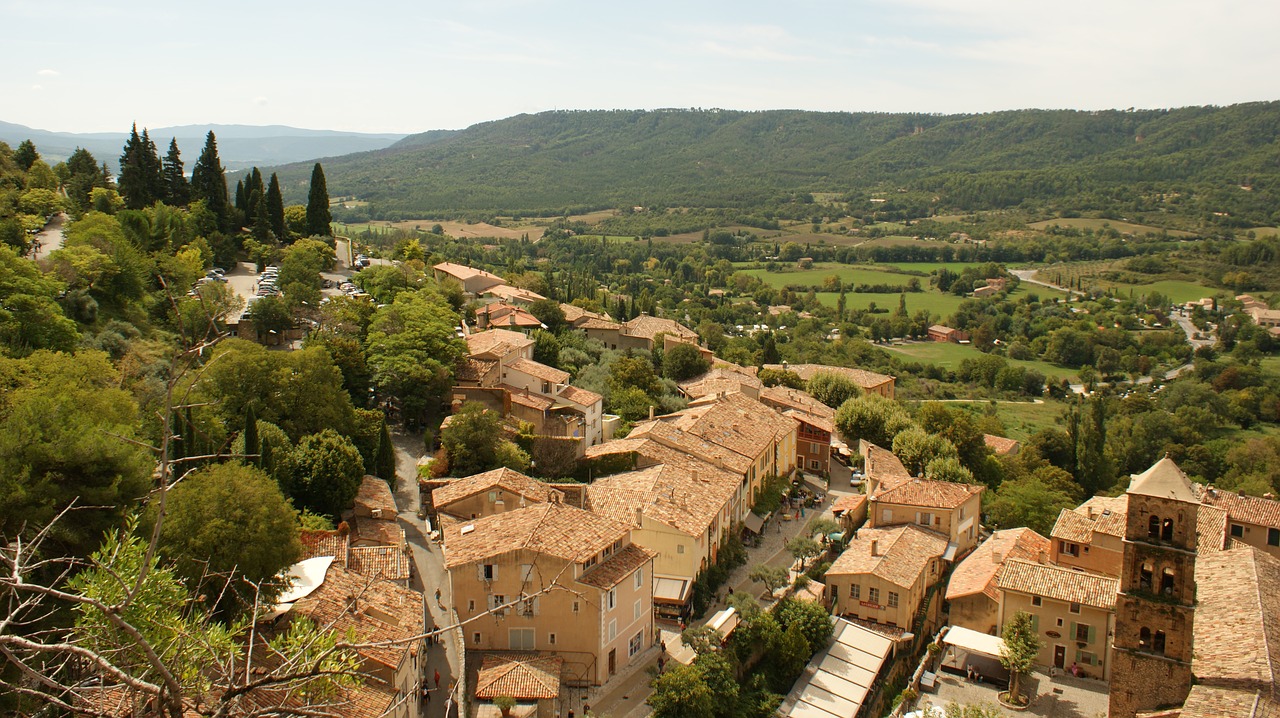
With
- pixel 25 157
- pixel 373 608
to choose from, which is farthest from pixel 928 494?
pixel 25 157

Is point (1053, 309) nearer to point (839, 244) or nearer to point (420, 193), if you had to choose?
point (839, 244)

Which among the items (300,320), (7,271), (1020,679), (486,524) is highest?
(7,271)

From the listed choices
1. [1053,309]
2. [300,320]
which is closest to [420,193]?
[1053,309]

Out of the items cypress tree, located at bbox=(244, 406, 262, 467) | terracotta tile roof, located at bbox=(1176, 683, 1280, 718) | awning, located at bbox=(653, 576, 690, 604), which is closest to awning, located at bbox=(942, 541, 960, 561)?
awning, located at bbox=(653, 576, 690, 604)

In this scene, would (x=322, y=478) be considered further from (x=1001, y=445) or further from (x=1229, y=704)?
(x=1001, y=445)

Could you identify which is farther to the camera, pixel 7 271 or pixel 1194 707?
pixel 7 271

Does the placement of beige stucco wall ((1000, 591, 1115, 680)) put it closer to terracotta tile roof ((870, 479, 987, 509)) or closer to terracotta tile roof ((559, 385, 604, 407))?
terracotta tile roof ((870, 479, 987, 509))

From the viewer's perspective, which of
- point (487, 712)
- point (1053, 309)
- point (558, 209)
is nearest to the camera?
point (487, 712)

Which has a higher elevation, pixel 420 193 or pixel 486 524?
pixel 420 193
